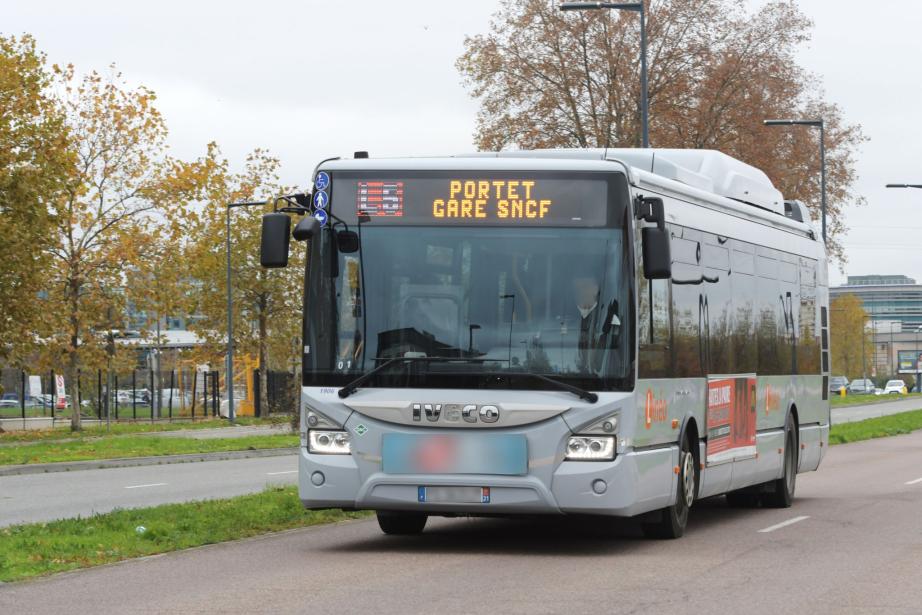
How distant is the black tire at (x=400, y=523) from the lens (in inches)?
556

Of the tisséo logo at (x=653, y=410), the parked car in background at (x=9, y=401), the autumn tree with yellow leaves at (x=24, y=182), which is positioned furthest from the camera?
the parked car in background at (x=9, y=401)

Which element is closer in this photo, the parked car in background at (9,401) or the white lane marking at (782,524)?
the white lane marking at (782,524)

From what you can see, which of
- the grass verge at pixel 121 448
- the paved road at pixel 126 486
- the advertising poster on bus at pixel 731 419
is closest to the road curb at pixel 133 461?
the grass verge at pixel 121 448

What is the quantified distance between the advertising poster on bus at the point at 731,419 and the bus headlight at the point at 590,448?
295 cm

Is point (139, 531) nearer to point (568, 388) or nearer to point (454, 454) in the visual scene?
point (454, 454)

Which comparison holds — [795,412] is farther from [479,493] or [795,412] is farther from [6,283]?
[6,283]

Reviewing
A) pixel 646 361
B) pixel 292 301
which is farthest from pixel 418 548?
pixel 292 301

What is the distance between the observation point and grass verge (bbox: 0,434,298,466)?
30453mm

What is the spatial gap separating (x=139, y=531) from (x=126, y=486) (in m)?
9.55

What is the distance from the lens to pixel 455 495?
12352 millimetres

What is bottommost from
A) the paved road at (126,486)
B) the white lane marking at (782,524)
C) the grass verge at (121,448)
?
the paved road at (126,486)

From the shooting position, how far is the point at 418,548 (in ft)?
43.3

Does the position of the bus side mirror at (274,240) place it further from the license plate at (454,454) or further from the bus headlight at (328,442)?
the license plate at (454,454)

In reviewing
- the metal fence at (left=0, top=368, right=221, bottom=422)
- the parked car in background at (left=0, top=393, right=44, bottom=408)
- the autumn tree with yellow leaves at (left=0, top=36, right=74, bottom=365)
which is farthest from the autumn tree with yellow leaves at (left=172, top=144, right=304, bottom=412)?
the parked car in background at (left=0, top=393, right=44, bottom=408)
